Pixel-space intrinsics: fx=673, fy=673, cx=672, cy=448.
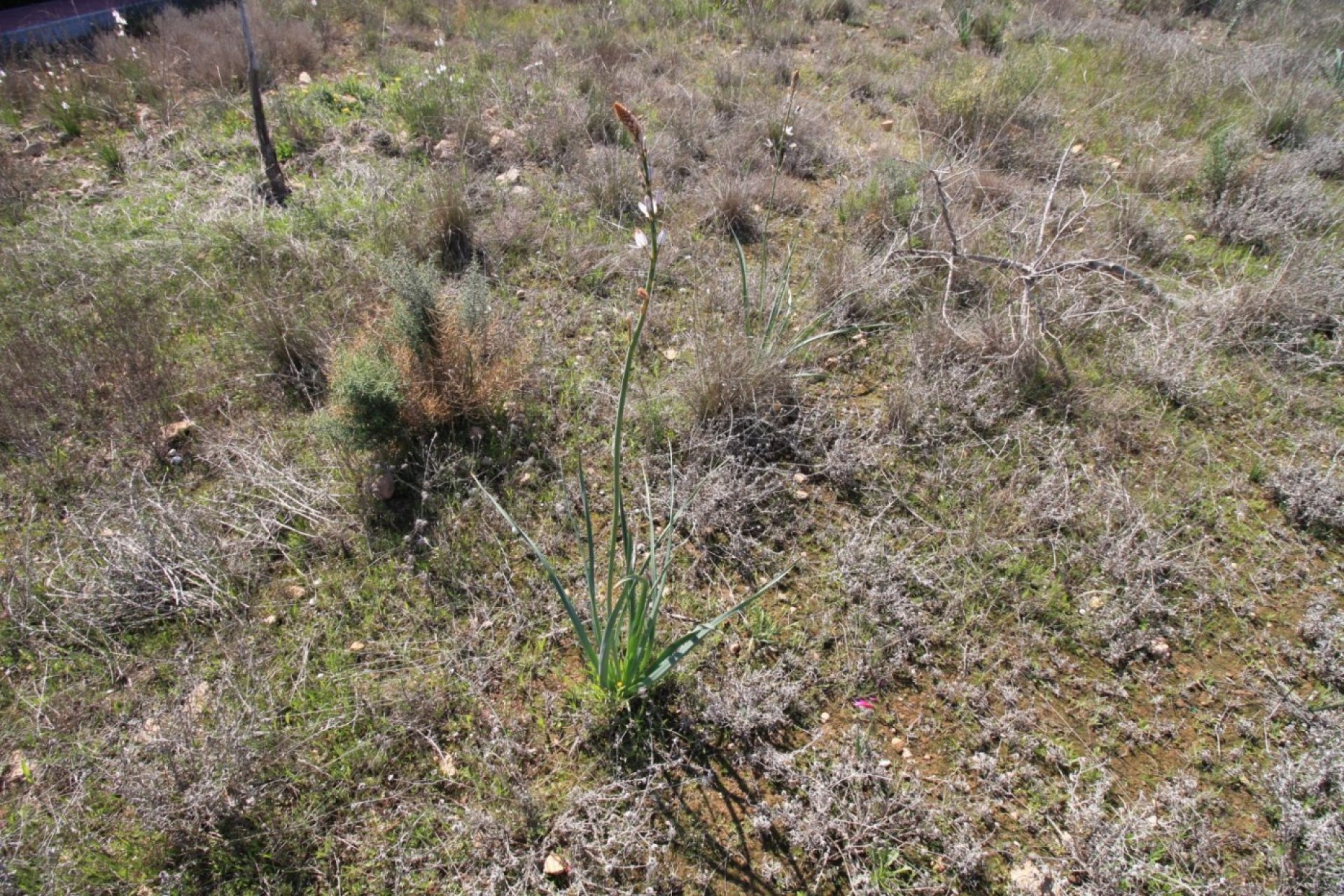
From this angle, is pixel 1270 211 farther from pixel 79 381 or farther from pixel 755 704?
pixel 79 381

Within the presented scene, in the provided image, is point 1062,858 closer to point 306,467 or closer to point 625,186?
point 306,467

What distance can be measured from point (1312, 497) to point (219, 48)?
7371 mm

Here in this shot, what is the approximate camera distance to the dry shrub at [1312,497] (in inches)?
106

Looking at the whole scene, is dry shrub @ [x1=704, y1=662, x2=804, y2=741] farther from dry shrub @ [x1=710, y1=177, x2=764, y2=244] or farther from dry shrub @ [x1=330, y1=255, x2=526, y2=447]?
dry shrub @ [x1=710, y1=177, x2=764, y2=244]

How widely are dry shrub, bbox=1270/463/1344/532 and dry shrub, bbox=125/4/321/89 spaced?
6898 mm

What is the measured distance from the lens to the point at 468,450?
9.22 ft

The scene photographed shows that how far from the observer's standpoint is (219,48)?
17.1 feet

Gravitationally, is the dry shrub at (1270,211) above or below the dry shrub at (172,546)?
above

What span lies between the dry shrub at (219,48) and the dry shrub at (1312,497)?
6.90 meters

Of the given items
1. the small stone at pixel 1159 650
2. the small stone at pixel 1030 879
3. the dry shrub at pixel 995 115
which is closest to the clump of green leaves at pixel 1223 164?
the dry shrub at pixel 995 115

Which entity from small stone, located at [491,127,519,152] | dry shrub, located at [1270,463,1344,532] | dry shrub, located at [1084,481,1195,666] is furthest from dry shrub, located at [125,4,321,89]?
dry shrub, located at [1270,463,1344,532]

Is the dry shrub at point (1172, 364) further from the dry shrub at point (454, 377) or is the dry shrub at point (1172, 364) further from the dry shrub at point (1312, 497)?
the dry shrub at point (454, 377)

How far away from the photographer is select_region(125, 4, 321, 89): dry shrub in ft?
16.8

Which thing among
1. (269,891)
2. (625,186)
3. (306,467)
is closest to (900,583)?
(269,891)
